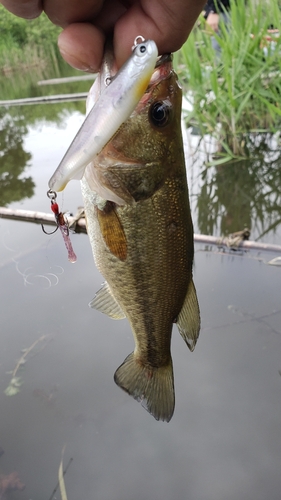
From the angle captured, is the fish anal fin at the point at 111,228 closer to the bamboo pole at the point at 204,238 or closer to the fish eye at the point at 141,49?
the fish eye at the point at 141,49

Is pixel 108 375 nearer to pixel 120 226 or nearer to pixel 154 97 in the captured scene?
pixel 120 226

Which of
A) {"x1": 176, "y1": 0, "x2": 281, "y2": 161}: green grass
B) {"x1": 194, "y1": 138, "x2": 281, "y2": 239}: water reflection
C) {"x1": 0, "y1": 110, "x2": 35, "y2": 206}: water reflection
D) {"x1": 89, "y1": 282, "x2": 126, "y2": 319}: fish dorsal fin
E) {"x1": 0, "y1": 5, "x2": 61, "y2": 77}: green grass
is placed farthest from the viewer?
{"x1": 0, "y1": 5, "x2": 61, "y2": 77}: green grass

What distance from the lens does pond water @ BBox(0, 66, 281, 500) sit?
2.10 metres

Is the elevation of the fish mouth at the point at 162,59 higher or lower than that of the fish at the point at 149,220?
higher

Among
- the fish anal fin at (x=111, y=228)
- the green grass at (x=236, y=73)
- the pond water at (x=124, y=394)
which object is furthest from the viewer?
the green grass at (x=236, y=73)

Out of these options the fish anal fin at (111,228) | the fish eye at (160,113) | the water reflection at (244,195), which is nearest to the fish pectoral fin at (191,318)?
the fish anal fin at (111,228)

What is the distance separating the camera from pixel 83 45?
3.61 feet

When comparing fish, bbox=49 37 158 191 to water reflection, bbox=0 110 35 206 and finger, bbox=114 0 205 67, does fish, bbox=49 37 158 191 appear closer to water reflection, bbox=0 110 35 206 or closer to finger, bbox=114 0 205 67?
finger, bbox=114 0 205 67

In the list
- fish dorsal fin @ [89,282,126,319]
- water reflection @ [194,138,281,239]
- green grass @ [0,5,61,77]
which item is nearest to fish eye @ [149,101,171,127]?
fish dorsal fin @ [89,282,126,319]

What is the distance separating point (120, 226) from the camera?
3.90 ft

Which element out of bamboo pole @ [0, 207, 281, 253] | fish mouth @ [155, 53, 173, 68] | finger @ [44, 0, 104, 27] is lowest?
bamboo pole @ [0, 207, 281, 253]

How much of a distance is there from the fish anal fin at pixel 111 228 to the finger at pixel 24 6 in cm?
57

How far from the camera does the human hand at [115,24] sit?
42.3 inches

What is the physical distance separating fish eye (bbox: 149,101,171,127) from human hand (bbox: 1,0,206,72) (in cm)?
15
